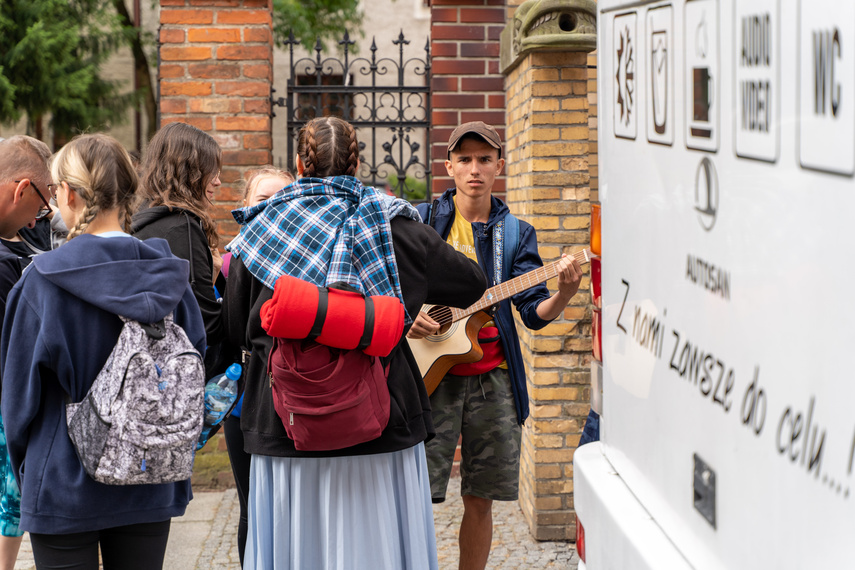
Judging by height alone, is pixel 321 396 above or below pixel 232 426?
above

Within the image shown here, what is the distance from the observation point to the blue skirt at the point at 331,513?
2.60 m

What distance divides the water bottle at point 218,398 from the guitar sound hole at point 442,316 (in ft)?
3.30

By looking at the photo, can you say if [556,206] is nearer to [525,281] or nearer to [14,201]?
[525,281]

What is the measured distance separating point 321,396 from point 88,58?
12574mm

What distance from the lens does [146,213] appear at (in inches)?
120

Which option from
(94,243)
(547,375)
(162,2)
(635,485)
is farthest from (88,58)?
(635,485)

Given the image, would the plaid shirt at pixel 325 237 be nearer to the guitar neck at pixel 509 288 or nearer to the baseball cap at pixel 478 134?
the guitar neck at pixel 509 288

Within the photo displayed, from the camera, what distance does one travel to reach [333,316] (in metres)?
2.32

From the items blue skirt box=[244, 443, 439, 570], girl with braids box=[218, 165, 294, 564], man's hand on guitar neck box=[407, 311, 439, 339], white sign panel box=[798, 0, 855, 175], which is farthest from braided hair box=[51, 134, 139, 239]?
white sign panel box=[798, 0, 855, 175]

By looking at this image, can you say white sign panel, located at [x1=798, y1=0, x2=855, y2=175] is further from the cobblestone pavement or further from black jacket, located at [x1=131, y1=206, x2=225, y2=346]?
the cobblestone pavement

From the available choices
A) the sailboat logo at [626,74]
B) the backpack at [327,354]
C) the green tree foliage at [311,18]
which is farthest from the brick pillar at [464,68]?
the green tree foliage at [311,18]

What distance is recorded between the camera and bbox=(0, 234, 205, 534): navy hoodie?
233 cm

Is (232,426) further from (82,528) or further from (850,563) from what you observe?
(850,563)

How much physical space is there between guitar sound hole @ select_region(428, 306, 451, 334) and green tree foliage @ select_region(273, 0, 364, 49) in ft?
33.0
